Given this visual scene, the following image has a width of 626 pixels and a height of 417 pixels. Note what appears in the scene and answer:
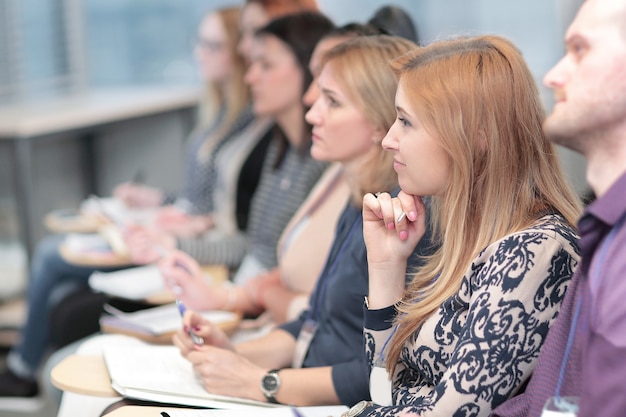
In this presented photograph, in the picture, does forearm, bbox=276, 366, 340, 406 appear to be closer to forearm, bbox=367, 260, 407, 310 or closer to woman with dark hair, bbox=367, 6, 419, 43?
forearm, bbox=367, 260, 407, 310

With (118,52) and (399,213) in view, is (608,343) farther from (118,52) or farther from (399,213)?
(118,52)

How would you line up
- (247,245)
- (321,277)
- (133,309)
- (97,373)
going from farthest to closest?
(247,245) → (133,309) → (321,277) → (97,373)

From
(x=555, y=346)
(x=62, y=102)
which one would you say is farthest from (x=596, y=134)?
(x=62, y=102)

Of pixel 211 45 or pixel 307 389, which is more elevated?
pixel 211 45

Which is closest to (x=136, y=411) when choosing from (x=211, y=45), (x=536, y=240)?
(x=536, y=240)

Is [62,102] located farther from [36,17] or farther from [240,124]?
[240,124]

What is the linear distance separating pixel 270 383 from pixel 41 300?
187cm

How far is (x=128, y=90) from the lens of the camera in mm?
Answer: 5551

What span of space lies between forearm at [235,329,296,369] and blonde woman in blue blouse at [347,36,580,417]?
563mm

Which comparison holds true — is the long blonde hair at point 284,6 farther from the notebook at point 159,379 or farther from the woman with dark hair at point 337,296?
the notebook at point 159,379

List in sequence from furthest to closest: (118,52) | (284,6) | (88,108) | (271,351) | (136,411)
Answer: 1. (118,52)
2. (88,108)
3. (284,6)
4. (271,351)
5. (136,411)

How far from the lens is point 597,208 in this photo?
107 cm

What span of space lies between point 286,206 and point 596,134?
169 cm

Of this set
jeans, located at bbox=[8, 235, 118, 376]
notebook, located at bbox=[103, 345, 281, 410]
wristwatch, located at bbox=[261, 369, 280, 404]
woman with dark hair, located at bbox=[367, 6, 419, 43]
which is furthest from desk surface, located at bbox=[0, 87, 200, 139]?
wristwatch, located at bbox=[261, 369, 280, 404]
